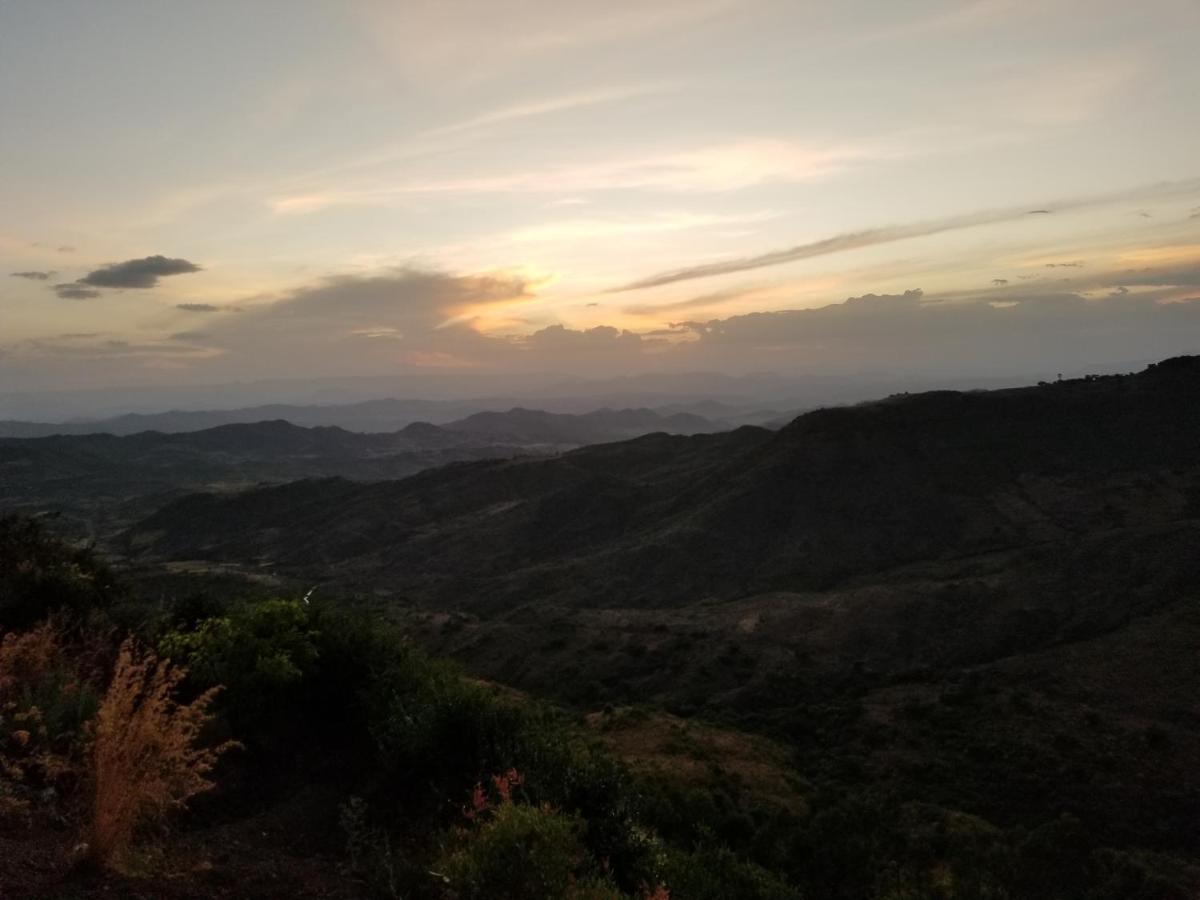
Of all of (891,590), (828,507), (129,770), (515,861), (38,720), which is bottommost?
(891,590)

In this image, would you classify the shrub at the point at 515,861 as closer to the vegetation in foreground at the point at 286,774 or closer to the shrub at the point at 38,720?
the vegetation in foreground at the point at 286,774

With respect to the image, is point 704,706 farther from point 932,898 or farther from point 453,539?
point 453,539

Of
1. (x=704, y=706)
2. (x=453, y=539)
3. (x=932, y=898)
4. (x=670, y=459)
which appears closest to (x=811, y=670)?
(x=704, y=706)

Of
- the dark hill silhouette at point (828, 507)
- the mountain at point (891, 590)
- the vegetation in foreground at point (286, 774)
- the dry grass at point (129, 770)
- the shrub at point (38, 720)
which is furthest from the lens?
the dark hill silhouette at point (828, 507)

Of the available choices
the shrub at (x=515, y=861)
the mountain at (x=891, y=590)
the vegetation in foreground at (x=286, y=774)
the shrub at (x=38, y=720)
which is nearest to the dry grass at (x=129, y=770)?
the vegetation in foreground at (x=286, y=774)

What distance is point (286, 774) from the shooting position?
896 centimetres

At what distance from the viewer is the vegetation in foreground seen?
5961mm

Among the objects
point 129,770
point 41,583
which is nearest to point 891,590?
point 41,583

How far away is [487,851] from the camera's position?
237 inches

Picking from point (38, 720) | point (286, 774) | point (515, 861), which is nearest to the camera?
point (515, 861)

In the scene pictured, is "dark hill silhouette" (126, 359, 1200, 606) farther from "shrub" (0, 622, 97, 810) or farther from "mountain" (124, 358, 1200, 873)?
"shrub" (0, 622, 97, 810)

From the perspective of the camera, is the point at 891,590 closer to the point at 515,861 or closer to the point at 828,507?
the point at 828,507

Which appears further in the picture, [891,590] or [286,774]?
[891,590]

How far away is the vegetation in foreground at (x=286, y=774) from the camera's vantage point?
5.96 metres
